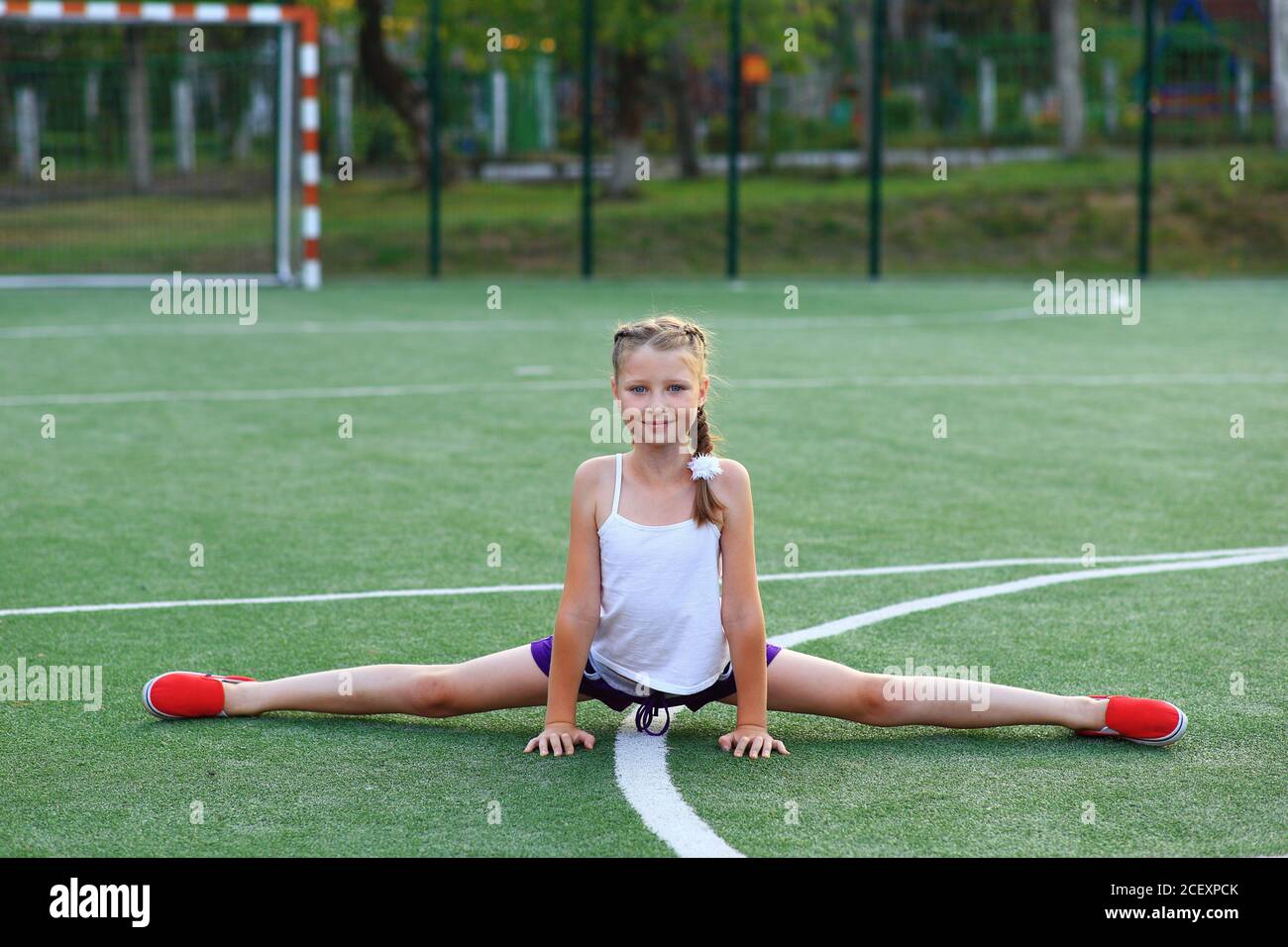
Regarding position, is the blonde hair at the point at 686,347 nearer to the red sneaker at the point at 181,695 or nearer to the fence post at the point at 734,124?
the red sneaker at the point at 181,695

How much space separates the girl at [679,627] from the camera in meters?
4.07

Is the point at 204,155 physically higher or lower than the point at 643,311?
higher

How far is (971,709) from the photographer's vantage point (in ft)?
13.8

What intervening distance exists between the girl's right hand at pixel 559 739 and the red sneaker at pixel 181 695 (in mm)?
876

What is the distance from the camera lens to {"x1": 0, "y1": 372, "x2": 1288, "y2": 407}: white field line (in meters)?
10.5

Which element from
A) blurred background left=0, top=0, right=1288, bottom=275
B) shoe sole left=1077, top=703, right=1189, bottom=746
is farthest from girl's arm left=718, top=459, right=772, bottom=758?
blurred background left=0, top=0, right=1288, bottom=275

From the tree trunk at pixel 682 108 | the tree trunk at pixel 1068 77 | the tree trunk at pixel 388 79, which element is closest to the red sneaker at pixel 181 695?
the tree trunk at pixel 388 79

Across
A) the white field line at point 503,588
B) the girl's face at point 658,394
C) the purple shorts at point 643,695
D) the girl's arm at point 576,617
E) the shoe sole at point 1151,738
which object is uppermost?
the girl's face at point 658,394

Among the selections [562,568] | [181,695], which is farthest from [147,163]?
[181,695]

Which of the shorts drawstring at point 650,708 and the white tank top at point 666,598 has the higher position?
the white tank top at point 666,598

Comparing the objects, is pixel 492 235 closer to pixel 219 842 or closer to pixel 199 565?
pixel 199 565

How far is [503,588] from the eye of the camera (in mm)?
5801
